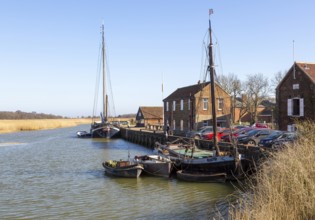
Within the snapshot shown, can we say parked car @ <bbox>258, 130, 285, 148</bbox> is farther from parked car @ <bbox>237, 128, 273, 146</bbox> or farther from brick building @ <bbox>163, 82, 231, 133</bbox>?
brick building @ <bbox>163, 82, 231, 133</bbox>

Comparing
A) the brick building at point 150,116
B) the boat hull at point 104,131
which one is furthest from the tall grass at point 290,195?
the brick building at point 150,116

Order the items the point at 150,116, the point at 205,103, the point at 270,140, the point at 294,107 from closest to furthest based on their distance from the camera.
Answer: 1. the point at 270,140
2. the point at 294,107
3. the point at 205,103
4. the point at 150,116

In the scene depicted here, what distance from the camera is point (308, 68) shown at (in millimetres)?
33875

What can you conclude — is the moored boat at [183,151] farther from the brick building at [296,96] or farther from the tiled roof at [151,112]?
the tiled roof at [151,112]

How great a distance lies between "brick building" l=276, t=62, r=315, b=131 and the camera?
32375 millimetres

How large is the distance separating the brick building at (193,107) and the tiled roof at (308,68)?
12892 millimetres

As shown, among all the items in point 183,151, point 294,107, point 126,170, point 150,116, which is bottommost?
point 126,170

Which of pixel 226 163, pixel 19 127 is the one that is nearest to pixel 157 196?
pixel 226 163

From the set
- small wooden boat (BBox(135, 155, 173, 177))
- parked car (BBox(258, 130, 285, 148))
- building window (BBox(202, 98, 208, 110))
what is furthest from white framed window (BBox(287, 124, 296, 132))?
building window (BBox(202, 98, 208, 110))

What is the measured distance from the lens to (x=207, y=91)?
49219mm

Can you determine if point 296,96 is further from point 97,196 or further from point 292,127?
point 97,196

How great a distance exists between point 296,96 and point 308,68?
9.29 ft

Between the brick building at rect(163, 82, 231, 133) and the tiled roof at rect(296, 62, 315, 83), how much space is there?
1289 centimetres

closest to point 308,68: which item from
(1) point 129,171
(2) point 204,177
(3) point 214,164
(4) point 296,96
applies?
(4) point 296,96
